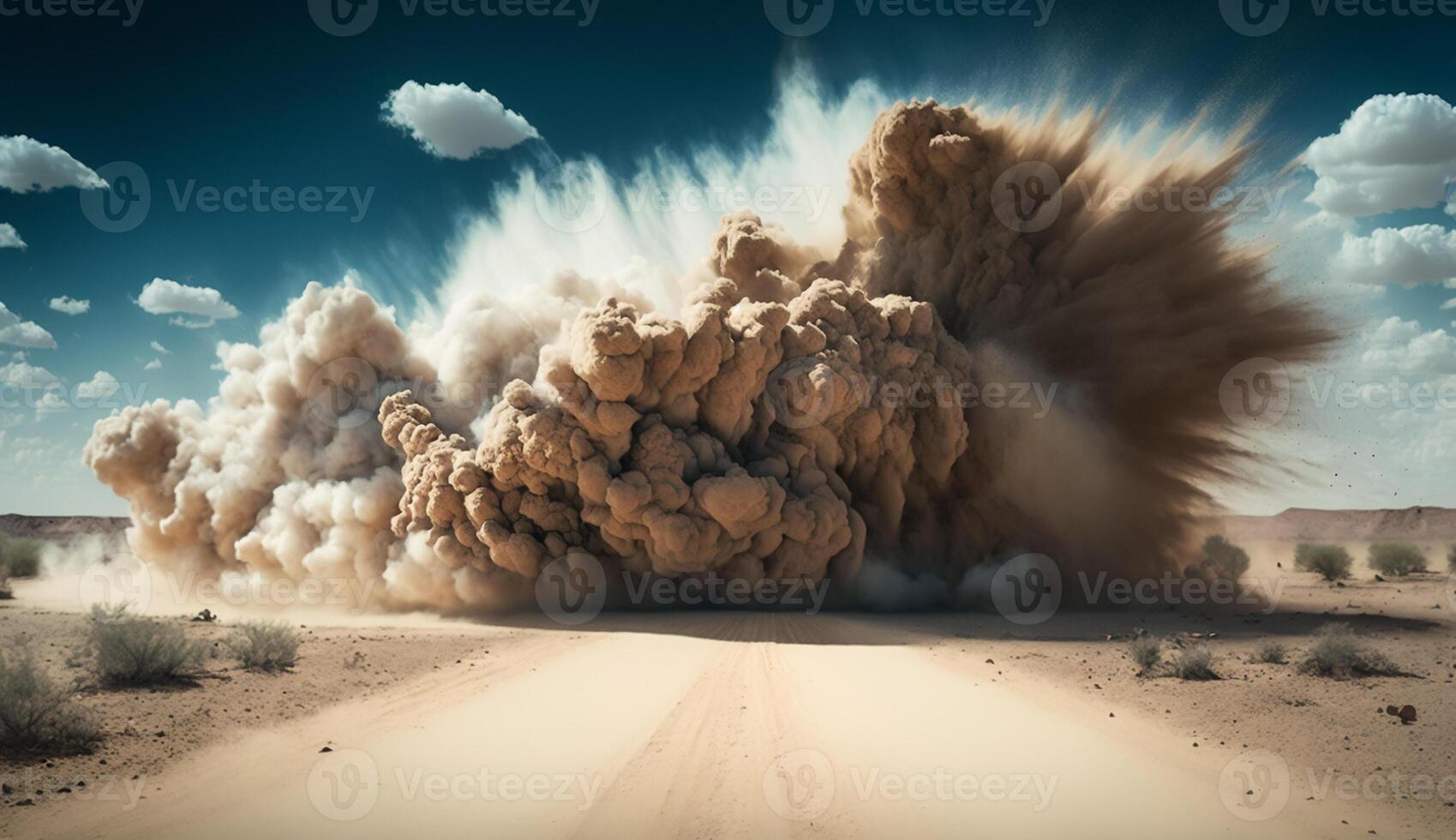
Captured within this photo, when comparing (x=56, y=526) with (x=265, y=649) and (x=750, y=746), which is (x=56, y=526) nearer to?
(x=265, y=649)

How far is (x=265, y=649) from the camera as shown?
926 cm

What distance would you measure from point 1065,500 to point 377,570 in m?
15.8

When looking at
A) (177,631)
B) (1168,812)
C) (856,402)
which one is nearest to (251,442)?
(177,631)

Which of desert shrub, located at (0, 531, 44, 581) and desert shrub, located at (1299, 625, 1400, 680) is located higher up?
desert shrub, located at (1299, 625, 1400, 680)

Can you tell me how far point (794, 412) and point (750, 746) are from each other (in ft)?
38.7

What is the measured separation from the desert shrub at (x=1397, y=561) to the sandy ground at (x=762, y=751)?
17.7 meters

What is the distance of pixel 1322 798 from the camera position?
533cm
